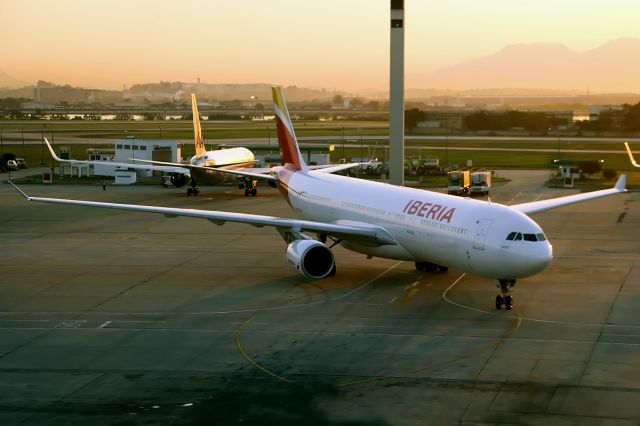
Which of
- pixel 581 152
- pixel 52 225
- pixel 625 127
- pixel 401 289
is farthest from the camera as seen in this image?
pixel 625 127

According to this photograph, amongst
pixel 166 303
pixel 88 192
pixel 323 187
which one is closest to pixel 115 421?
pixel 166 303

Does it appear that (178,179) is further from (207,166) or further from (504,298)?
(504,298)

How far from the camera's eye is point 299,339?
3256 cm

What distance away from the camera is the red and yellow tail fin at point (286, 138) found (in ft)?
179

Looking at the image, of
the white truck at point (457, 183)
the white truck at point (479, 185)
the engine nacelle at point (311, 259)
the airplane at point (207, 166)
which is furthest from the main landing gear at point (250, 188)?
the engine nacelle at point (311, 259)

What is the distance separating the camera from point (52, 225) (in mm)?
63188

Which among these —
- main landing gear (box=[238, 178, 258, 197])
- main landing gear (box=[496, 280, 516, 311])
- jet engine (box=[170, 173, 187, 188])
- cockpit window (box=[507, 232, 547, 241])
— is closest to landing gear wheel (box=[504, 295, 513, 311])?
main landing gear (box=[496, 280, 516, 311])

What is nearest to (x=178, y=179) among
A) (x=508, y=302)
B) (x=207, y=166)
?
(x=207, y=166)

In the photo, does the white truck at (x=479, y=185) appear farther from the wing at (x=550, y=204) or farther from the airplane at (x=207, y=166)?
the wing at (x=550, y=204)

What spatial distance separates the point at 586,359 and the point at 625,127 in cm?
14247

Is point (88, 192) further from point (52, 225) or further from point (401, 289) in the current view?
point (401, 289)

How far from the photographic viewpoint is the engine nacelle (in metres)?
41.4

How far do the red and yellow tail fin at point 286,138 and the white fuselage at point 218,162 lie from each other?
2648 cm

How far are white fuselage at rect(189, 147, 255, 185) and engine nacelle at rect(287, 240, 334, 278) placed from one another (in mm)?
40419
